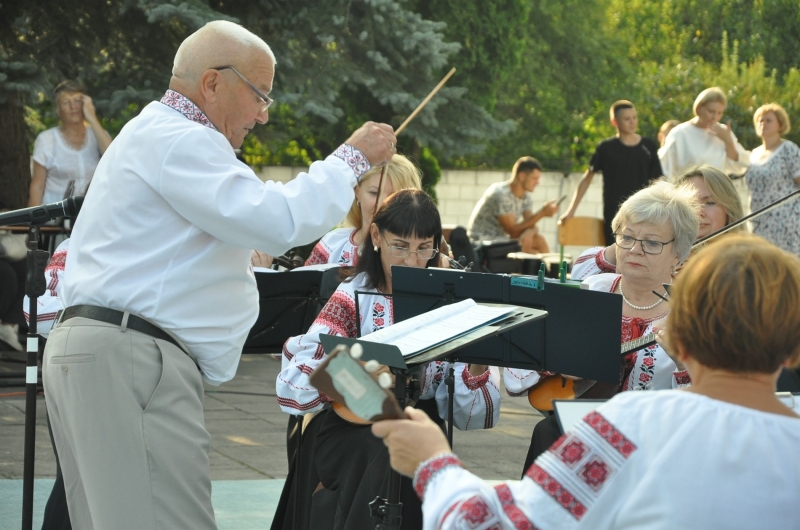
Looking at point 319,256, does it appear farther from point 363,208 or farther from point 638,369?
point 638,369

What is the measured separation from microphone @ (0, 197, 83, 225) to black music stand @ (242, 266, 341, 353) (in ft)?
2.69

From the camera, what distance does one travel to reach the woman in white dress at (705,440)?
1711mm

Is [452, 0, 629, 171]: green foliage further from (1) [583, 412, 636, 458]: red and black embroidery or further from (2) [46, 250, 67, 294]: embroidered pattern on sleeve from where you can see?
(1) [583, 412, 636, 458]: red and black embroidery

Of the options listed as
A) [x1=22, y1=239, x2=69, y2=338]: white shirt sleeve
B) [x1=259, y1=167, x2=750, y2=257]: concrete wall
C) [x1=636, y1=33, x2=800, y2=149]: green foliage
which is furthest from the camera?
[x1=636, y1=33, x2=800, y2=149]: green foliage

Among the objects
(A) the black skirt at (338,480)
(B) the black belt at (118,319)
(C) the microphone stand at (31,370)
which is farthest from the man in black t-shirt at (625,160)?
(B) the black belt at (118,319)

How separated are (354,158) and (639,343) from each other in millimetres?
1140

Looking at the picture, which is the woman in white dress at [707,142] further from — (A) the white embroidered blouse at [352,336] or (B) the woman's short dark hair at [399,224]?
(A) the white embroidered blouse at [352,336]

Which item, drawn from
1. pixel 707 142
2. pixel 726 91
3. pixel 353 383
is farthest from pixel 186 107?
pixel 726 91

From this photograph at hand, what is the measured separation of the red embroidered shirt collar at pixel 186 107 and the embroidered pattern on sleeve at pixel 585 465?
1461 millimetres

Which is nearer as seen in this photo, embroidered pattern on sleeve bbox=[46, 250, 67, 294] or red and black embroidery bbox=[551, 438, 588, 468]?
red and black embroidery bbox=[551, 438, 588, 468]

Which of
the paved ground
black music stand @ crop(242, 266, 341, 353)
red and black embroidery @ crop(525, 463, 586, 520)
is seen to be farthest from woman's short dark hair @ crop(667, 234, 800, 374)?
the paved ground

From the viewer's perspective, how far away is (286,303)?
157 inches

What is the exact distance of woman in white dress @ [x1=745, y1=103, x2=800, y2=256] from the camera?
29.3 ft

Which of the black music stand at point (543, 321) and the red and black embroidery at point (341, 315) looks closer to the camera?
the black music stand at point (543, 321)
